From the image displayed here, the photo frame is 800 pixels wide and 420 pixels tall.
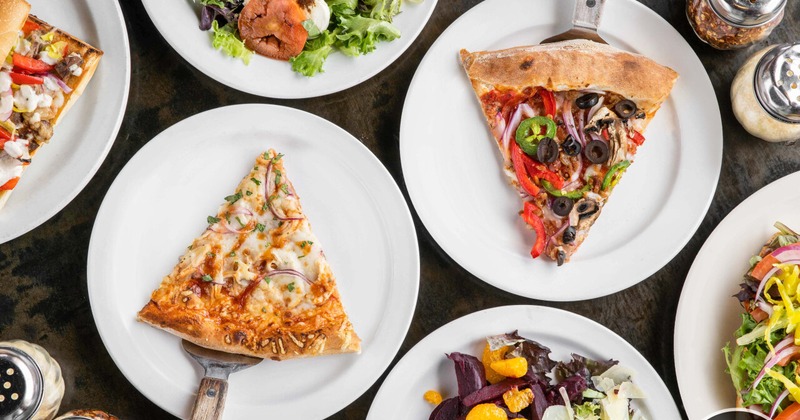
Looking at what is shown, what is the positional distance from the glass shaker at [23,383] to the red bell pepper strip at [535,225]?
2.91 metres

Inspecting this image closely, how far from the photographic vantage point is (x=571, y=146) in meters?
4.12

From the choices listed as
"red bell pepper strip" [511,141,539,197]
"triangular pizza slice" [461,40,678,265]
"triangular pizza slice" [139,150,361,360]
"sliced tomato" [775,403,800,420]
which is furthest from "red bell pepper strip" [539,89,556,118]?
"sliced tomato" [775,403,800,420]

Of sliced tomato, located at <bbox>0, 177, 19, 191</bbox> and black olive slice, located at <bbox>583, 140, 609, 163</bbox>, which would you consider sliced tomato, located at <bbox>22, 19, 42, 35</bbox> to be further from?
black olive slice, located at <bbox>583, 140, 609, 163</bbox>

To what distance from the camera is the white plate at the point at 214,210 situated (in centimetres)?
399

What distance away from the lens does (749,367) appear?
159 inches

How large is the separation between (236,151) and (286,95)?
478 mm

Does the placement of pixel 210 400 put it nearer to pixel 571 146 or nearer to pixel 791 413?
pixel 571 146

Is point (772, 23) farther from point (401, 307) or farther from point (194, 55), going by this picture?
point (194, 55)

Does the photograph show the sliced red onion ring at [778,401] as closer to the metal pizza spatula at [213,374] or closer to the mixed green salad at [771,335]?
the mixed green salad at [771,335]

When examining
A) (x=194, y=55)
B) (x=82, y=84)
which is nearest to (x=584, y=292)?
(x=194, y=55)

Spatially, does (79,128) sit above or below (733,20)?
below

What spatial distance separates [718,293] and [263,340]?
2.73 meters

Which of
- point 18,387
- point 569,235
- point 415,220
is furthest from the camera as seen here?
point 415,220

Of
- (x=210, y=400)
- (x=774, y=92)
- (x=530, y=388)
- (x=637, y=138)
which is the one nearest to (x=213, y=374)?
(x=210, y=400)
